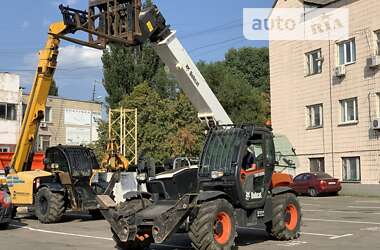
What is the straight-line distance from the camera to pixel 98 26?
1512 centimetres

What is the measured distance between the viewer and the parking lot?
11.7 meters

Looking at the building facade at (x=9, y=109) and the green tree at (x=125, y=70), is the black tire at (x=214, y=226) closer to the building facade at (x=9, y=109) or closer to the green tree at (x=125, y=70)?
the building facade at (x=9, y=109)

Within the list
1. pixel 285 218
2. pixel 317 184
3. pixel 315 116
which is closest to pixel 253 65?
pixel 315 116

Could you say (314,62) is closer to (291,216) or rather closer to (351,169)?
(351,169)

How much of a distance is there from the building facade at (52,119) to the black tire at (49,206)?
29.3 metres

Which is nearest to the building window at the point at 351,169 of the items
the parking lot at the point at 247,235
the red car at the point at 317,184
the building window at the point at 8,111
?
the red car at the point at 317,184

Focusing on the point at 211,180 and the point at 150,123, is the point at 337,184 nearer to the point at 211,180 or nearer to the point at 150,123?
the point at 150,123

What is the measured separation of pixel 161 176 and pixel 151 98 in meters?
29.9

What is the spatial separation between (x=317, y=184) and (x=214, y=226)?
2029 cm

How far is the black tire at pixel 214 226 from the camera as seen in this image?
32.7ft

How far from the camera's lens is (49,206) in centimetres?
1703

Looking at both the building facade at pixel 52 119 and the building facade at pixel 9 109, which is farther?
the building facade at pixel 52 119

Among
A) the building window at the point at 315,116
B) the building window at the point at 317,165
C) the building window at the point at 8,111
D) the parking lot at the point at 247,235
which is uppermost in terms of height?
the building window at the point at 8,111

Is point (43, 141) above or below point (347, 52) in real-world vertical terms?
below
